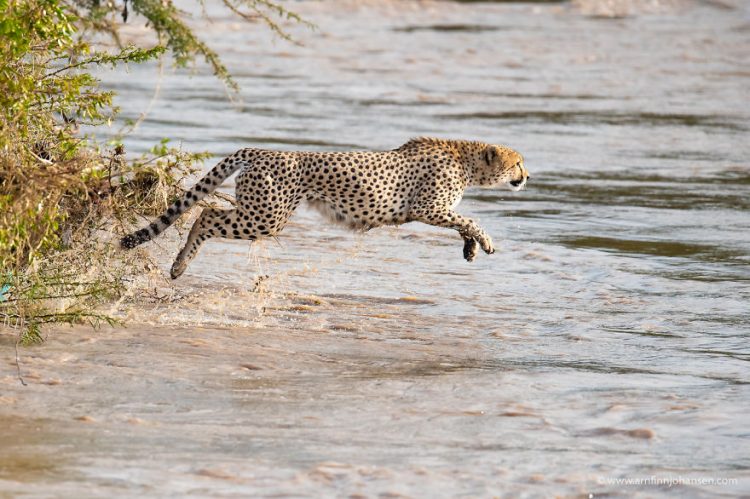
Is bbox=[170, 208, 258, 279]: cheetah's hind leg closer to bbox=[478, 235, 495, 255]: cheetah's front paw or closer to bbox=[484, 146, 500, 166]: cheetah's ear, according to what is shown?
bbox=[478, 235, 495, 255]: cheetah's front paw

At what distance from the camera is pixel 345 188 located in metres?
10.0

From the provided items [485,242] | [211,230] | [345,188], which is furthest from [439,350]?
[211,230]

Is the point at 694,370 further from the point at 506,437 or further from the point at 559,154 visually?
the point at 559,154

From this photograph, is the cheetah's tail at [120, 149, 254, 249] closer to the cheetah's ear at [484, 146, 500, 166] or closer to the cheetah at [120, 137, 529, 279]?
the cheetah at [120, 137, 529, 279]

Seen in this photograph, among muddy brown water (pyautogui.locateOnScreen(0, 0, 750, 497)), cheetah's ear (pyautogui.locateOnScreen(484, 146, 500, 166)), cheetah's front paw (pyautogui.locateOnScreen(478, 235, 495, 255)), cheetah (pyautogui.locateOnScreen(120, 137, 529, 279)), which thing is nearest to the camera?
muddy brown water (pyautogui.locateOnScreen(0, 0, 750, 497))

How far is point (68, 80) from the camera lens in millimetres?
8430

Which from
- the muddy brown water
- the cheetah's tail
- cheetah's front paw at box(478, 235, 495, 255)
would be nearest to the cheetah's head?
cheetah's front paw at box(478, 235, 495, 255)

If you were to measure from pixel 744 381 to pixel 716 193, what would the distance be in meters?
6.84

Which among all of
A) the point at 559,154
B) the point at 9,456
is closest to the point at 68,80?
the point at 9,456

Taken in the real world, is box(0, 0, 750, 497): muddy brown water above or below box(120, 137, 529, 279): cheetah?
below

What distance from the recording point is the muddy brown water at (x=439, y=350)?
6.72 m

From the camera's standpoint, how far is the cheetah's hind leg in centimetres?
983

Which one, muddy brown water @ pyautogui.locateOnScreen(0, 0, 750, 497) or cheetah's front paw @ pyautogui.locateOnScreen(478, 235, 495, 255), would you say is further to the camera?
cheetah's front paw @ pyautogui.locateOnScreen(478, 235, 495, 255)

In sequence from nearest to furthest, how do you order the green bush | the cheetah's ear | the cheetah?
the green bush, the cheetah, the cheetah's ear
